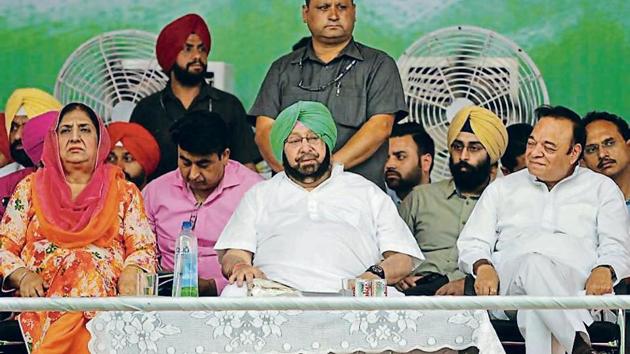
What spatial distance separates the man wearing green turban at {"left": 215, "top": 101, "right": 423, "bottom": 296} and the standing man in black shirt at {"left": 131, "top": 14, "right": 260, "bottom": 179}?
38.0 inches

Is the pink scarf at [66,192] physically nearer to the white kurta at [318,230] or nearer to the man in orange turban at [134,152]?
the white kurta at [318,230]

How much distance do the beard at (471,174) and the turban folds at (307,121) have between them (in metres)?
0.72

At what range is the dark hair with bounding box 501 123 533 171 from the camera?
7.41 metres

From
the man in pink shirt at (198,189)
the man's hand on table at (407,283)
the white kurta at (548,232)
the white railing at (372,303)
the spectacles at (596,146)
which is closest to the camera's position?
the white railing at (372,303)

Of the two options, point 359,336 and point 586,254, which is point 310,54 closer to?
point 586,254

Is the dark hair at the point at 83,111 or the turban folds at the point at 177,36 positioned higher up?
the turban folds at the point at 177,36

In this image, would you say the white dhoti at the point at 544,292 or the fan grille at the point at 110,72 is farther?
the fan grille at the point at 110,72

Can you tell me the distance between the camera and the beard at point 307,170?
654cm

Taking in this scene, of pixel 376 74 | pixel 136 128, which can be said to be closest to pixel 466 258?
pixel 376 74

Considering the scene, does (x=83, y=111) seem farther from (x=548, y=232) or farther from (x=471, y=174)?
(x=548, y=232)

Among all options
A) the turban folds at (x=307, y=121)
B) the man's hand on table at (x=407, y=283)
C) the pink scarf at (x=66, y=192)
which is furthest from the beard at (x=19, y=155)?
the man's hand on table at (x=407, y=283)

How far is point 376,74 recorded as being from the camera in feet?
23.1

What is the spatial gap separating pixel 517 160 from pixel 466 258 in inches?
45.3

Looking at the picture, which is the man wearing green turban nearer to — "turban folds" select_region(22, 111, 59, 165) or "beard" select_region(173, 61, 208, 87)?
"turban folds" select_region(22, 111, 59, 165)
